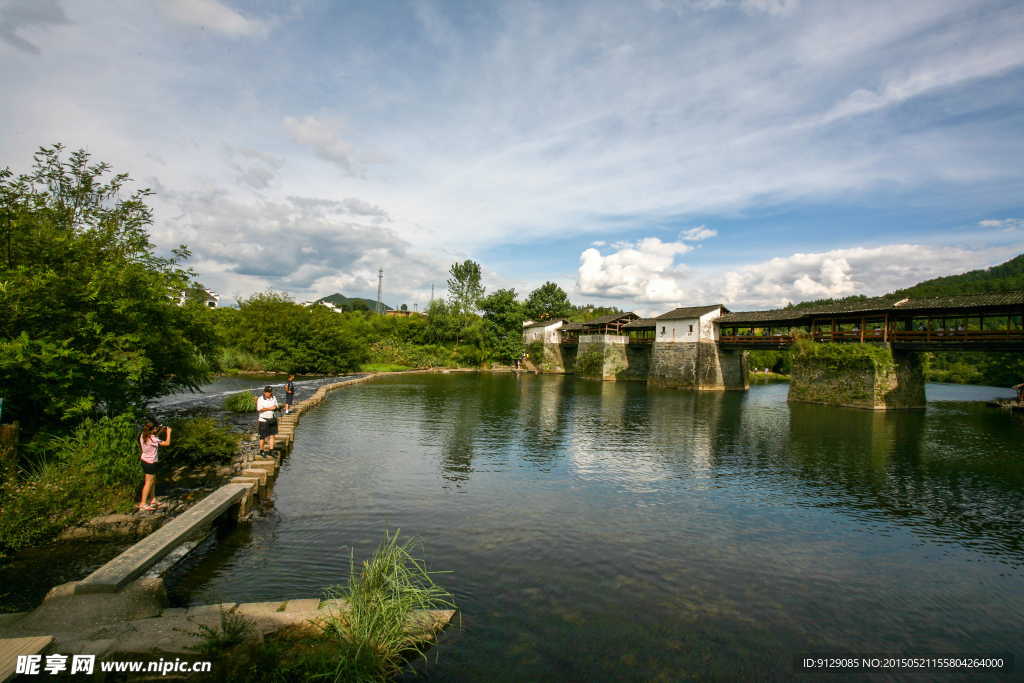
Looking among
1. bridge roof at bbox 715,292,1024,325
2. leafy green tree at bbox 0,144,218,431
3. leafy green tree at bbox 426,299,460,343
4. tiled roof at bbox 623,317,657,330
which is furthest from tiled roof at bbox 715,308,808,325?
leafy green tree at bbox 0,144,218,431

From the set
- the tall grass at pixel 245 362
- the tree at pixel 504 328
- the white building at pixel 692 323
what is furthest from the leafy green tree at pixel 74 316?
the tree at pixel 504 328

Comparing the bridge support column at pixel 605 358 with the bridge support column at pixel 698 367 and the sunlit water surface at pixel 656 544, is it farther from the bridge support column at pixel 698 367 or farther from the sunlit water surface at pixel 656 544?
the sunlit water surface at pixel 656 544

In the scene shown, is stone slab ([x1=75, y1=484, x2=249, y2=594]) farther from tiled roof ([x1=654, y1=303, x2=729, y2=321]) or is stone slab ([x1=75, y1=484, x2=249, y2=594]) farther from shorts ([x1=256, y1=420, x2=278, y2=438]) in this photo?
tiled roof ([x1=654, y1=303, x2=729, y2=321])

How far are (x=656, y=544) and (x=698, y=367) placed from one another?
32.8 meters

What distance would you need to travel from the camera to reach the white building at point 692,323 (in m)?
38.4

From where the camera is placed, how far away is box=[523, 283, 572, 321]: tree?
221ft

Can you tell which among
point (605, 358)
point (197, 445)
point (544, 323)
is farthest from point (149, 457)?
point (544, 323)

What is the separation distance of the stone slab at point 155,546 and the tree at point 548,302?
59.5 m

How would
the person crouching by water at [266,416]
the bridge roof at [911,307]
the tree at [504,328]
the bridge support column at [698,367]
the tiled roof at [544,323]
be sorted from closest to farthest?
the person crouching by water at [266,416], the bridge roof at [911,307], the bridge support column at [698,367], the tree at [504,328], the tiled roof at [544,323]

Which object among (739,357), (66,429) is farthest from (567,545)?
(739,357)

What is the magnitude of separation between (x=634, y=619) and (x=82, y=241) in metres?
12.9

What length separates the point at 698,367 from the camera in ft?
126

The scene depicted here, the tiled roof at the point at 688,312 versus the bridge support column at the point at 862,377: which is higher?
the tiled roof at the point at 688,312

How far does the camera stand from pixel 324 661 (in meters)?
4.15
